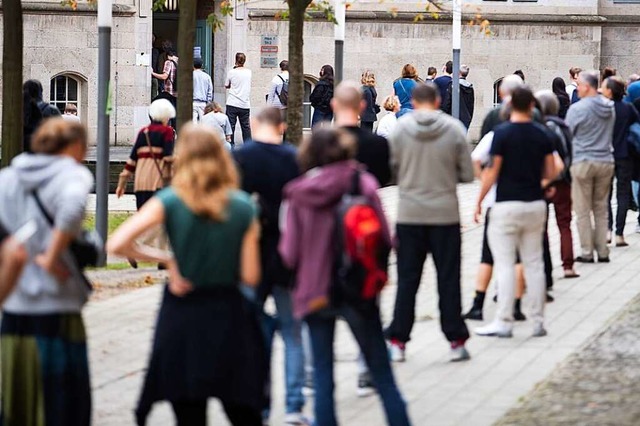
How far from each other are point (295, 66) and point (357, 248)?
469 inches

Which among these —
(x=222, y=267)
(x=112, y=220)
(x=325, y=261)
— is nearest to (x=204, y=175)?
(x=222, y=267)

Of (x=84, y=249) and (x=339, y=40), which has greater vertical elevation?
(x=339, y=40)

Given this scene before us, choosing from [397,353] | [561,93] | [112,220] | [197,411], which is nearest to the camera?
[197,411]

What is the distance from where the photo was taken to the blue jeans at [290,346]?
9125mm

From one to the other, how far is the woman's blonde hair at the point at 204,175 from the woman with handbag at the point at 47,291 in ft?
1.60

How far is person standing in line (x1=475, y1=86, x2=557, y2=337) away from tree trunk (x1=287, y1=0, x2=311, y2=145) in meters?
7.17

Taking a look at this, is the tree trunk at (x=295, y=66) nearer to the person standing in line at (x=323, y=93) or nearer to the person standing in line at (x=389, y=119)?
the person standing in line at (x=389, y=119)

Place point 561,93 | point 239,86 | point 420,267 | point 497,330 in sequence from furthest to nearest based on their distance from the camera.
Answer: point 239,86, point 561,93, point 497,330, point 420,267

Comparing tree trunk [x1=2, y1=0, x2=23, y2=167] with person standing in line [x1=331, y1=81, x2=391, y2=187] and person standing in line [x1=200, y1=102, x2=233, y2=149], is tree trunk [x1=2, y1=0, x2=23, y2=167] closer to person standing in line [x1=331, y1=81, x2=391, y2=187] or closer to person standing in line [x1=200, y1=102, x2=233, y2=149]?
person standing in line [x1=200, y1=102, x2=233, y2=149]

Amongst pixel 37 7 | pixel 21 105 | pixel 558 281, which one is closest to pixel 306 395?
pixel 558 281

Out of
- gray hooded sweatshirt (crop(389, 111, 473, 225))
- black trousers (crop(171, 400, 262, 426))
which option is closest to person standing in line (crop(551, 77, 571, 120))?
gray hooded sweatshirt (crop(389, 111, 473, 225))

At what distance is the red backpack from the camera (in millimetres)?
7988

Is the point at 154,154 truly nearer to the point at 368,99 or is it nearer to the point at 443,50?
the point at 368,99

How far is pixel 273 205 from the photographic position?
9.09 meters
